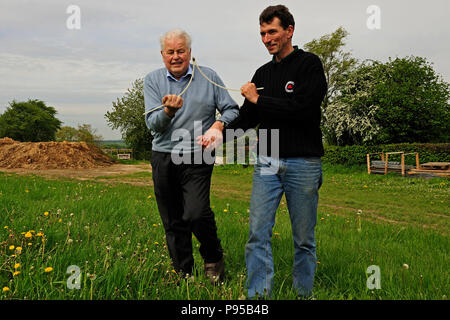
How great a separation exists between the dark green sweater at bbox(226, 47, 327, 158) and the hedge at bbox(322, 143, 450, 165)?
2032 cm

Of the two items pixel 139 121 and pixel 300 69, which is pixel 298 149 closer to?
pixel 300 69

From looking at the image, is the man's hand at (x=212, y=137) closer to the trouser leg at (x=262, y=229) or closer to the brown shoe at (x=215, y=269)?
the trouser leg at (x=262, y=229)

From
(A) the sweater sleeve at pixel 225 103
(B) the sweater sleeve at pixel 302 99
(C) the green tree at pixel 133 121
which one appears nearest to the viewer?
(B) the sweater sleeve at pixel 302 99

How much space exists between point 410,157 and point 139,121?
27950mm

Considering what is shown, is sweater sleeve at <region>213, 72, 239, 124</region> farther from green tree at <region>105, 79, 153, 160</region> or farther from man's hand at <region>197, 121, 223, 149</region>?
green tree at <region>105, 79, 153, 160</region>

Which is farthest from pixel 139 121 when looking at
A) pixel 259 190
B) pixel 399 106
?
pixel 259 190

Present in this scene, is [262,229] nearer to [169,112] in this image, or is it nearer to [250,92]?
[250,92]

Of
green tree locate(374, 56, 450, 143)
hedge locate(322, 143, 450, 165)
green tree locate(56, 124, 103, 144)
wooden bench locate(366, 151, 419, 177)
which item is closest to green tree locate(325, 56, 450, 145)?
green tree locate(374, 56, 450, 143)

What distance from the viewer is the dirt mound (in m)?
28.0

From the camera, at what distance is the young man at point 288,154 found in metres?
2.74

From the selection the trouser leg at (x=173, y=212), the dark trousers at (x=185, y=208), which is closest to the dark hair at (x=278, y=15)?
the dark trousers at (x=185, y=208)

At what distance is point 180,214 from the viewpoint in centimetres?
336

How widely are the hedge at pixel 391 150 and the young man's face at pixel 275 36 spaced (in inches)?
804

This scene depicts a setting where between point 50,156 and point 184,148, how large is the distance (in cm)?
2986
